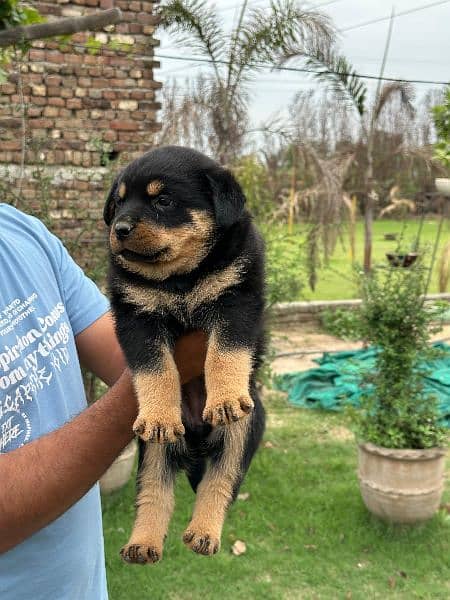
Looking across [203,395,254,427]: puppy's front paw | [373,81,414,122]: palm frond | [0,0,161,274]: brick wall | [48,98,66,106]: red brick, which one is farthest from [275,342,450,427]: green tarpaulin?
[203,395,254,427]: puppy's front paw

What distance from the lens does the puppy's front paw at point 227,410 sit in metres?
1.64

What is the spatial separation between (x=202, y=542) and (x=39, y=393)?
0.64 meters

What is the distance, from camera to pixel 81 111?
20.5 ft

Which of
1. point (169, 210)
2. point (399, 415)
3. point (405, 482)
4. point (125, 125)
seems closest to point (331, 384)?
point (399, 415)

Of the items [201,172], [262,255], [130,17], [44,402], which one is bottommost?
[44,402]

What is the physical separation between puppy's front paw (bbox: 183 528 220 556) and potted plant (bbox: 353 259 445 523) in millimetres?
2915

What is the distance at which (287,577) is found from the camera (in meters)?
4.18

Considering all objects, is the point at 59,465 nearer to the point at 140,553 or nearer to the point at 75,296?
the point at 140,553

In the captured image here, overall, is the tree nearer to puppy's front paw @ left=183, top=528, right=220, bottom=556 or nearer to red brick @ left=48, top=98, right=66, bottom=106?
red brick @ left=48, top=98, right=66, bottom=106

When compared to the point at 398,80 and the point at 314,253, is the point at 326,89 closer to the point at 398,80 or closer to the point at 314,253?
the point at 398,80

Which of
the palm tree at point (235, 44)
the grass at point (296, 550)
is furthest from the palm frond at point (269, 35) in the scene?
the grass at point (296, 550)

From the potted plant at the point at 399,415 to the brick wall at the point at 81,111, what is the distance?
8.18 ft

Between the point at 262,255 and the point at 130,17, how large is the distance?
5138 mm

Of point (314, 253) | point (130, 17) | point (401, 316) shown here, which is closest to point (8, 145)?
point (130, 17)
